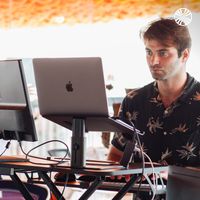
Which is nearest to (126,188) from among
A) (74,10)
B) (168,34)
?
(168,34)

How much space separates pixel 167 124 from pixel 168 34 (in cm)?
54

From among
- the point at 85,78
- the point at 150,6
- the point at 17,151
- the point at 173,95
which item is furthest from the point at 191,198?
the point at 17,151

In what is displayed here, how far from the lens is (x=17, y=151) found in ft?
14.8

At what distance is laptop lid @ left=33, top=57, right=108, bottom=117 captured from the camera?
1617 mm

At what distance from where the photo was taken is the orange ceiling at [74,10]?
4.11m

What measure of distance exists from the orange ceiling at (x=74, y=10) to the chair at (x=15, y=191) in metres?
2.62

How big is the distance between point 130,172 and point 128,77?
262 centimetres

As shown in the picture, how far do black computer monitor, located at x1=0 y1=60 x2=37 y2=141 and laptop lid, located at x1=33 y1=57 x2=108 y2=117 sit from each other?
0.09m

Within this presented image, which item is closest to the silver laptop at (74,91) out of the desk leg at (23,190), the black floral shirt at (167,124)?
the desk leg at (23,190)

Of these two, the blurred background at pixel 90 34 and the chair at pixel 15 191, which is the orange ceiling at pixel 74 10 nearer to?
the blurred background at pixel 90 34

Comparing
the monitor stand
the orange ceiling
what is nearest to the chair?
the monitor stand

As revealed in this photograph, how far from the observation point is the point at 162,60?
258cm

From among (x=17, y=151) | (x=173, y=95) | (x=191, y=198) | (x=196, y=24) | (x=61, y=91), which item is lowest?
(x=17, y=151)

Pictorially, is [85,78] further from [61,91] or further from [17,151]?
[17,151]
